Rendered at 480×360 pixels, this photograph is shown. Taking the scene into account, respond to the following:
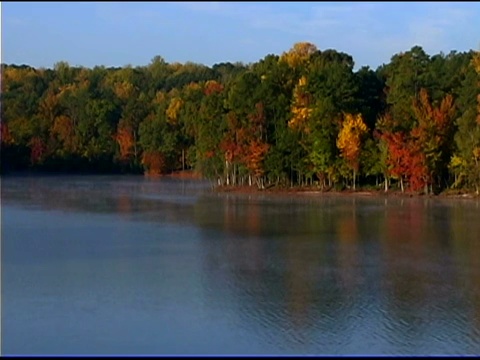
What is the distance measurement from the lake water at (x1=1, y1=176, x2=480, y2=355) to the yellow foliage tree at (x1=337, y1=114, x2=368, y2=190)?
721 cm

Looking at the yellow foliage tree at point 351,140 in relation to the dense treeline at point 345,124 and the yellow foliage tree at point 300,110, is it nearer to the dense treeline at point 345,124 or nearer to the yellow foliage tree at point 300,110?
the dense treeline at point 345,124

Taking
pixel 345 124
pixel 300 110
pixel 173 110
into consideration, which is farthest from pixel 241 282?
pixel 173 110

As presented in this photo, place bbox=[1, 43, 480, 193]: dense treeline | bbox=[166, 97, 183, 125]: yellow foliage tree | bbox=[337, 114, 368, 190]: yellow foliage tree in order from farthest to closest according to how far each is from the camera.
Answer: bbox=[166, 97, 183, 125]: yellow foliage tree
bbox=[337, 114, 368, 190]: yellow foliage tree
bbox=[1, 43, 480, 193]: dense treeline

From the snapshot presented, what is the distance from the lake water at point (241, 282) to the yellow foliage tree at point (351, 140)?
23.6 ft

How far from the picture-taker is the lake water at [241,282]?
38.2 feet

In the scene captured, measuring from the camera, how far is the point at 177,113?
173 ft

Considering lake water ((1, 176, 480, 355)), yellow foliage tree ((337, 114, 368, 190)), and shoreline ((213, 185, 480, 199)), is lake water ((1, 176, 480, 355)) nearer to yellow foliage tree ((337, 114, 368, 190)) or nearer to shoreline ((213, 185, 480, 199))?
shoreline ((213, 185, 480, 199))

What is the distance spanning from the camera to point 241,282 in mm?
15250

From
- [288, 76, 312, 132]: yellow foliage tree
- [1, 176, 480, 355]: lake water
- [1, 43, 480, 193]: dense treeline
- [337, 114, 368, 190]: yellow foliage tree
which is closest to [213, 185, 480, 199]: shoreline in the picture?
[1, 43, 480, 193]: dense treeline

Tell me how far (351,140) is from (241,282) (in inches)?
786

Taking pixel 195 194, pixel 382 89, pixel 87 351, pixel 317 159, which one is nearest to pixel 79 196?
pixel 195 194

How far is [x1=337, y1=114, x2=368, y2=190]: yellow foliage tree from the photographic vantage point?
3438 centimetres

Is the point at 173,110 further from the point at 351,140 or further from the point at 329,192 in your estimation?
the point at 351,140

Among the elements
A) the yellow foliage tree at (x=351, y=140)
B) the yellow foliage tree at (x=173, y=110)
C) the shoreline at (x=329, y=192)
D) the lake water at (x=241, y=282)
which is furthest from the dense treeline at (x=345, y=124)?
the yellow foliage tree at (x=173, y=110)
